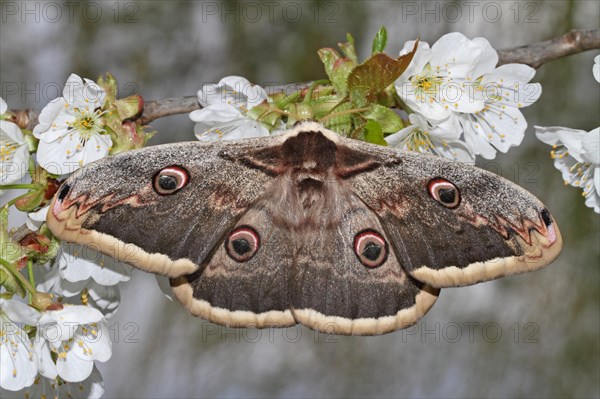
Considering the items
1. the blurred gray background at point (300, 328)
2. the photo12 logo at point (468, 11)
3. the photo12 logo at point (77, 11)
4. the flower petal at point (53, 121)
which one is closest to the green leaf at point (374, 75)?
the flower petal at point (53, 121)

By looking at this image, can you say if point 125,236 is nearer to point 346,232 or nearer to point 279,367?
point 346,232

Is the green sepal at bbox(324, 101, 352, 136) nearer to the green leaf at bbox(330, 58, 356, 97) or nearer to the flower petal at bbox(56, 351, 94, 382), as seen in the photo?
the green leaf at bbox(330, 58, 356, 97)

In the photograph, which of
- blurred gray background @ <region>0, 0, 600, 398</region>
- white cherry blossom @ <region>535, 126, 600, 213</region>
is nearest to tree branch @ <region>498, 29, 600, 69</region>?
white cherry blossom @ <region>535, 126, 600, 213</region>

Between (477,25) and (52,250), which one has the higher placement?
(52,250)

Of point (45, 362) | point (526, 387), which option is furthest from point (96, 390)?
point (526, 387)

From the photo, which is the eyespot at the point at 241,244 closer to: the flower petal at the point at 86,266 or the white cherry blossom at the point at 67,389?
the flower petal at the point at 86,266
